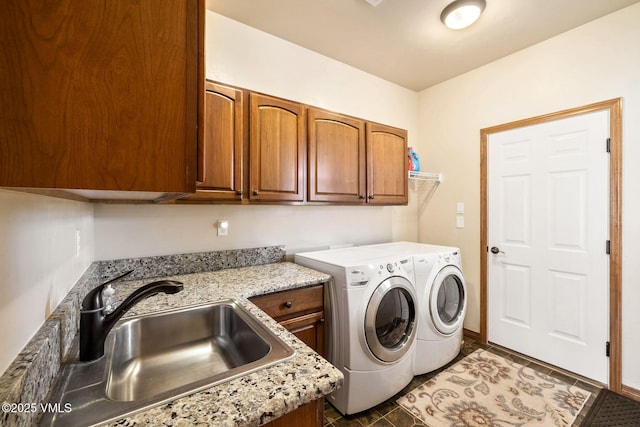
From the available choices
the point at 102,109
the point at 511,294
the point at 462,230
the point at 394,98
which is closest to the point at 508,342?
the point at 511,294

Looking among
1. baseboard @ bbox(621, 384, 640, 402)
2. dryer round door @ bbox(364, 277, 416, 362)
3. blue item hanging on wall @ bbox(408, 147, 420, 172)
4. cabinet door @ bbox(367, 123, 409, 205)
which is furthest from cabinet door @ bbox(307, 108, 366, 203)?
baseboard @ bbox(621, 384, 640, 402)

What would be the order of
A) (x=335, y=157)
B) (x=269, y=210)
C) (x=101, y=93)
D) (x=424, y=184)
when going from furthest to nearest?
(x=424, y=184) < (x=269, y=210) < (x=335, y=157) < (x=101, y=93)

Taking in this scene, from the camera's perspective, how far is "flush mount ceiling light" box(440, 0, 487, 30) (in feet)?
5.97

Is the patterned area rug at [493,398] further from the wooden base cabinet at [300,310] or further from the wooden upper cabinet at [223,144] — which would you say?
the wooden upper cabinet at [223,144]

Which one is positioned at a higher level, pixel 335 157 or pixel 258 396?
pixel 335 157

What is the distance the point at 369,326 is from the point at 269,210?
1174 millimetres

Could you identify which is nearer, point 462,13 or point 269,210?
point 462,13

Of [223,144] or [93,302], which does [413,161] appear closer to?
[223,144]

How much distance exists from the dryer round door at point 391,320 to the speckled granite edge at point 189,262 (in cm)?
88

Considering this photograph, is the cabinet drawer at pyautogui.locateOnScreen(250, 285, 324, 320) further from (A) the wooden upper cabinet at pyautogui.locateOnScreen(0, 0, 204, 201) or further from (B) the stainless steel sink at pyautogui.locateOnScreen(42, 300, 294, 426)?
(A) the wooden upper cabinet at pyautogui.locateOnScreen(0, 0, 204, 201)

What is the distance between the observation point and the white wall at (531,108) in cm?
191

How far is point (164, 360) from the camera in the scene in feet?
3.62

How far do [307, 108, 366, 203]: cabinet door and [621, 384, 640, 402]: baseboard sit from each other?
A: 7.33ft

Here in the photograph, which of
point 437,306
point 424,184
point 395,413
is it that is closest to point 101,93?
point 395,413
